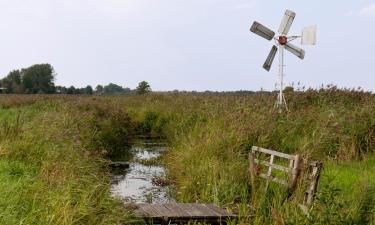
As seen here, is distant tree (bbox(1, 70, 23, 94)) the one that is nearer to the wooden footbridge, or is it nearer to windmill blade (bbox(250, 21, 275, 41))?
windmill blade (bbox(250, 21, 275, 41))

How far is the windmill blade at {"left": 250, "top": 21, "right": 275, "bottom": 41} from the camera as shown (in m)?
18.5

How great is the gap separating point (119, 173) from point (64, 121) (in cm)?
230

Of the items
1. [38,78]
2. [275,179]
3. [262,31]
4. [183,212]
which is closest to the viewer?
[183,212]

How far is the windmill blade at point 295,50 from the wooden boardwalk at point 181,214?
11.8 meters

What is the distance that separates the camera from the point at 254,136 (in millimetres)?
11781

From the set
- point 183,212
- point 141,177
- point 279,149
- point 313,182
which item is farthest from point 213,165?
point 141,177

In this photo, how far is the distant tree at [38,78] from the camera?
58.3m

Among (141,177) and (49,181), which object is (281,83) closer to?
(141,177)

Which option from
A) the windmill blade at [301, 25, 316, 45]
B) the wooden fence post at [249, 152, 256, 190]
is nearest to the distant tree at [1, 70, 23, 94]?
the windmill blade at [301, 25, 316, 45]

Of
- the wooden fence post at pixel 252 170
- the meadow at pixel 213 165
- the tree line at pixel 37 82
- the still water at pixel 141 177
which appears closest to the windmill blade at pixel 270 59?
the meadow at pixel 213 165

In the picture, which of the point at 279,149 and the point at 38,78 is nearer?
the point at 279,149

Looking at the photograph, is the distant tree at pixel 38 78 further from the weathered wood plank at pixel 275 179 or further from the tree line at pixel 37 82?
the weathered wood plank at pixel 275 179

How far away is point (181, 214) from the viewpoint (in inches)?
303

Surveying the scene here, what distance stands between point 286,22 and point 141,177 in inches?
364
